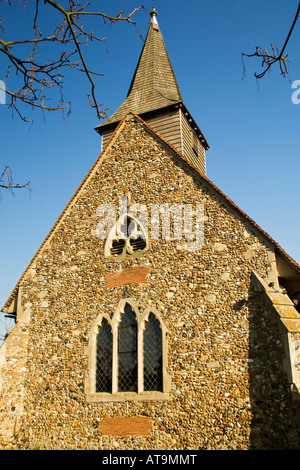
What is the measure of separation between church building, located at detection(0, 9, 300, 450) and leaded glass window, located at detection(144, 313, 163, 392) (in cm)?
3

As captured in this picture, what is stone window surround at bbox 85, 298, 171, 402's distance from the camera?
9.26m

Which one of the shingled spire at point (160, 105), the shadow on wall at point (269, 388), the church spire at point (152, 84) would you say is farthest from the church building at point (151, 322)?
the church spire at point (152, 84)

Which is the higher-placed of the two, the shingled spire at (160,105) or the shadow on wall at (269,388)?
the shingled spire at (160,105)

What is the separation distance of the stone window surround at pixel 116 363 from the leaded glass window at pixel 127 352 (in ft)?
0.34

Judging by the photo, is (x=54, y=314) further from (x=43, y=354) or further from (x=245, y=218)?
(x=245, y=218)

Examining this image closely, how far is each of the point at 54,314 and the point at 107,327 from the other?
175 cm

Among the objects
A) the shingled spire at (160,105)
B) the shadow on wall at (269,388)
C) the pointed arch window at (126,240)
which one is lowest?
the shadow on wall at (269,388)

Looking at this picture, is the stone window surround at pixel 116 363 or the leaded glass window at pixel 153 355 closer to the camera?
the stone window surround at pixel 116 363

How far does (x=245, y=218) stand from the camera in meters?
9.78

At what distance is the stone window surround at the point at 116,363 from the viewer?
926 cm

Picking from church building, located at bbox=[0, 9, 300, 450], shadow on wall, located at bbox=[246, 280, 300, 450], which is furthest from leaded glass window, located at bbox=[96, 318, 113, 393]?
shadow on wall, located at bbox=[246, 280, 300, 450]

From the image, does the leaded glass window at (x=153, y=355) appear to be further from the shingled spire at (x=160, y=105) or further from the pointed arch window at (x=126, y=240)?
the shingled spire at (x=160, y=105)

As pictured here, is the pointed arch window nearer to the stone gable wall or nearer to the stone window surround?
the stone gable wall
